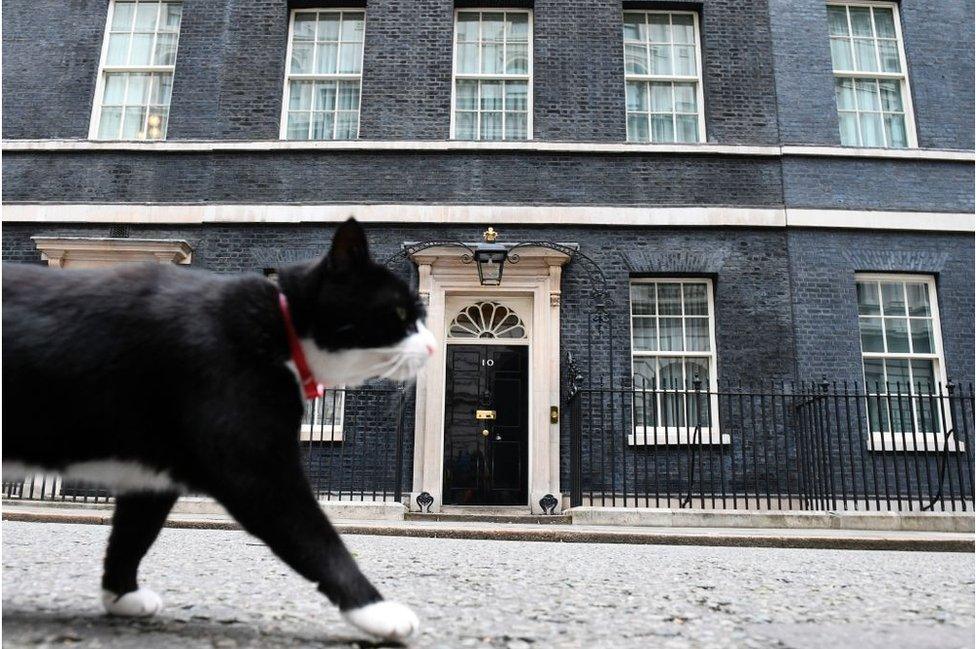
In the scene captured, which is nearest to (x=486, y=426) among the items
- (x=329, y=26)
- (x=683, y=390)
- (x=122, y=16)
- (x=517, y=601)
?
(x=683, y=390)

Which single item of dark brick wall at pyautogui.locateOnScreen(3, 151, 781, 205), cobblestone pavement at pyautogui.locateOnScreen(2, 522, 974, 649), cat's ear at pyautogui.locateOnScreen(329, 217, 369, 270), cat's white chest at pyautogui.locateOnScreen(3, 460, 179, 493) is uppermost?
dark brick wall at pyautogui.locateOnScreen(3, 151, 781, 205)

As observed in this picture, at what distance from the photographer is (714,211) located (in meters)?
11.3

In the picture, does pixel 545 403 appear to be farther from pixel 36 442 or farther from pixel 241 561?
pixel 36 442

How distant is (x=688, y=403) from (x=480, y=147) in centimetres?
507

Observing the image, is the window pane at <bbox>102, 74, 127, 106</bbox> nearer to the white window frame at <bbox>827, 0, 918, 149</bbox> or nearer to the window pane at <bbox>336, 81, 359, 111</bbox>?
the window pane at <bbox>336, 81, 359, 111</bbox>

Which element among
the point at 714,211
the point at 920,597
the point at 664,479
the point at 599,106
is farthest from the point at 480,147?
the point at 920,597

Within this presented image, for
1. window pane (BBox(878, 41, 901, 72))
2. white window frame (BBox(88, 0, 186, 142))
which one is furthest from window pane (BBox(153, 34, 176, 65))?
window pane (BBox(878, 41, 901, 72))

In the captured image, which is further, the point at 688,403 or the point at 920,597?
the point at 688,403

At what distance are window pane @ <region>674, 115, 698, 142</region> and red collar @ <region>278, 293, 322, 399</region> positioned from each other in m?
11.0

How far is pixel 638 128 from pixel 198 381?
11.2 meters

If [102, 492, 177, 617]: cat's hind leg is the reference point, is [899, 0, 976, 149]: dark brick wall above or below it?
above

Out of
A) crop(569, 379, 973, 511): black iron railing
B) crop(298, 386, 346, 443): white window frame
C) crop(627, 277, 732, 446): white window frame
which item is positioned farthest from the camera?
crop(298, 386, 346, 443): white window frame

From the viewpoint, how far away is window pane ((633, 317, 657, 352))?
1102 centimetres

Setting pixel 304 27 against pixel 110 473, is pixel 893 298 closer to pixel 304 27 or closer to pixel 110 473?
pixel 304 27
